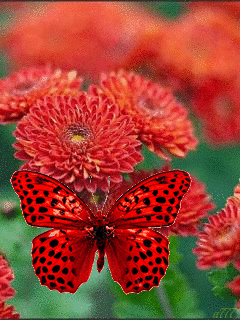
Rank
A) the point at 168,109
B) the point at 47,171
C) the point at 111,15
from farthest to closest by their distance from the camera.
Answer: the point at 111,15 → the point at 168,109 → the point at 47,171

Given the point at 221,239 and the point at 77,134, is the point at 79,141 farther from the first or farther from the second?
the point at 221,239

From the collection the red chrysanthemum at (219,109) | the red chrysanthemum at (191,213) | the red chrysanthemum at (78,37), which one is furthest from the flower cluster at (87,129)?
the red chrysanthemum at (78,37)

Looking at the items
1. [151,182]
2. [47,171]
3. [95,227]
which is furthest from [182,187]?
[47,171]

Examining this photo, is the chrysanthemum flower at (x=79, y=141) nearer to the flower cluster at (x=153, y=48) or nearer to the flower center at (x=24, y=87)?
the flower center at (x=24, y=87)

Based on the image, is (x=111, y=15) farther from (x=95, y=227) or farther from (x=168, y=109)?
(x=95, y=227)

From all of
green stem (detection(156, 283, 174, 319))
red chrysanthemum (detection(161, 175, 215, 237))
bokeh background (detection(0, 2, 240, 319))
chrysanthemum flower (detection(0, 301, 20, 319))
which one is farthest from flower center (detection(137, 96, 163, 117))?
chrysanthemum flower (detection(0, 301, 20, 319))

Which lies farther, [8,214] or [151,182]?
[8,214]

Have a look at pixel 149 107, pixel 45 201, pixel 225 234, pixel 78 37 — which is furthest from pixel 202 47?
pixel 45 201
